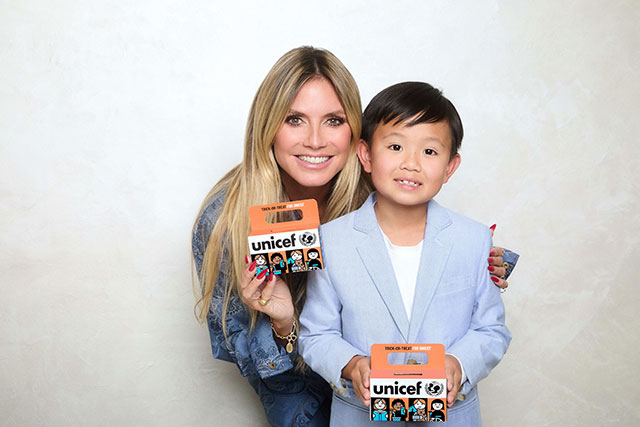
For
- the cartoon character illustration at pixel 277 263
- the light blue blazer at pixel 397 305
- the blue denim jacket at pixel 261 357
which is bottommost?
the blue denim jacket at pixel 261 357

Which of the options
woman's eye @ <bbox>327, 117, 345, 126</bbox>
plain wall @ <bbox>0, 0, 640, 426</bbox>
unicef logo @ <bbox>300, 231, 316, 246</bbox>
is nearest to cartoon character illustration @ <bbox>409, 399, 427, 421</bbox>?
unicef logo @ <bbox>300, 231, 316, 246</bbox>

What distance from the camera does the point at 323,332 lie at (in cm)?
178

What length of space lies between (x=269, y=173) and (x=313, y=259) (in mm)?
531

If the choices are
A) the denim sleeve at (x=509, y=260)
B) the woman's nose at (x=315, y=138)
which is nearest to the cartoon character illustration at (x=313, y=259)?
the woman's nose at (x=315, y=138)

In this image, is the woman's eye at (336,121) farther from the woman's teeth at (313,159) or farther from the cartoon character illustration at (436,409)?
the cartoon character illustration at (436,409)

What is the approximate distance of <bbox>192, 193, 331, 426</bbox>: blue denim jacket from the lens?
2080mm

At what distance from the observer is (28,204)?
2.67 metres

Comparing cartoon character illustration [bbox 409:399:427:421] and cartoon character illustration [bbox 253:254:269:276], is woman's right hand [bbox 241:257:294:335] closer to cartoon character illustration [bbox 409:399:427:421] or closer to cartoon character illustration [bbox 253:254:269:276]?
cartoon character illustration [bbox 253:254:269:276]

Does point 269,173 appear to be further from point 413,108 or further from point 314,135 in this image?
point 413,108

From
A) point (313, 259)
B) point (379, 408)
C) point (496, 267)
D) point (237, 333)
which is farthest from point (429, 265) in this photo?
point (237, 333)

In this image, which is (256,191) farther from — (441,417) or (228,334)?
(441,417)

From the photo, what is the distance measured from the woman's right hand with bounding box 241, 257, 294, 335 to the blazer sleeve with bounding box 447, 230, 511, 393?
1.70ft

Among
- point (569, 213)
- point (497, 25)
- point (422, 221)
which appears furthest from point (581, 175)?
point (422, 221)

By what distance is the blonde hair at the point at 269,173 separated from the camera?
2000 millimetres
